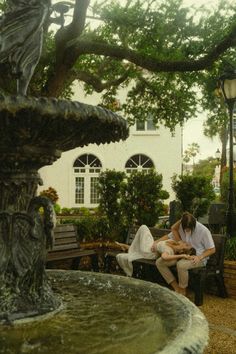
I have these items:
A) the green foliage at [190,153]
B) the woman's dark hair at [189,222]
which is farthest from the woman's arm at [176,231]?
the green foliage at [190,153]

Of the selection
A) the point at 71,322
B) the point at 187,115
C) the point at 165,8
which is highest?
the point at 165,8

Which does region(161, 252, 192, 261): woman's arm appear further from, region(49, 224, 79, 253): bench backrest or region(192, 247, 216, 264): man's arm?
region(49, 224, 79, 253): bench backrest

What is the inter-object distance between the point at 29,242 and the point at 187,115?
43.6 feet

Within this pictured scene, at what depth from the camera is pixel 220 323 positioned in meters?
6.34

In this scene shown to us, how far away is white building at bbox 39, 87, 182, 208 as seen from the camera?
108 feet

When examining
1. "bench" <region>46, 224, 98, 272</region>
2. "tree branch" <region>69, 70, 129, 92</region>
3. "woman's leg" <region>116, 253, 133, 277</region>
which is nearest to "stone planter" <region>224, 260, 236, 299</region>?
"woman's leg" <region>116, 253, 133, 277</region>

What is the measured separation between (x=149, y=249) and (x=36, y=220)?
4.29 m

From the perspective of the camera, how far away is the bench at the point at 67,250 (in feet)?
28.5

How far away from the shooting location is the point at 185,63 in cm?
1148

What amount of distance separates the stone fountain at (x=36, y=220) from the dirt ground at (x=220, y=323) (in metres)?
1.50

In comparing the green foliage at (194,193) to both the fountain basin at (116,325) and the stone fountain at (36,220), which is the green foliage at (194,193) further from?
the stone fountain at (36,220)

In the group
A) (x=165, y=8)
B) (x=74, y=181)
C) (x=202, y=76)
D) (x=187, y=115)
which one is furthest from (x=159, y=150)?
(x=165, y=8)

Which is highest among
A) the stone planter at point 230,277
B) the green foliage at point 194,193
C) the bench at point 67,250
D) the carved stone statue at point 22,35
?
the carved stone statue at point 22,35

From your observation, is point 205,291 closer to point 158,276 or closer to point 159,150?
point 158,276
